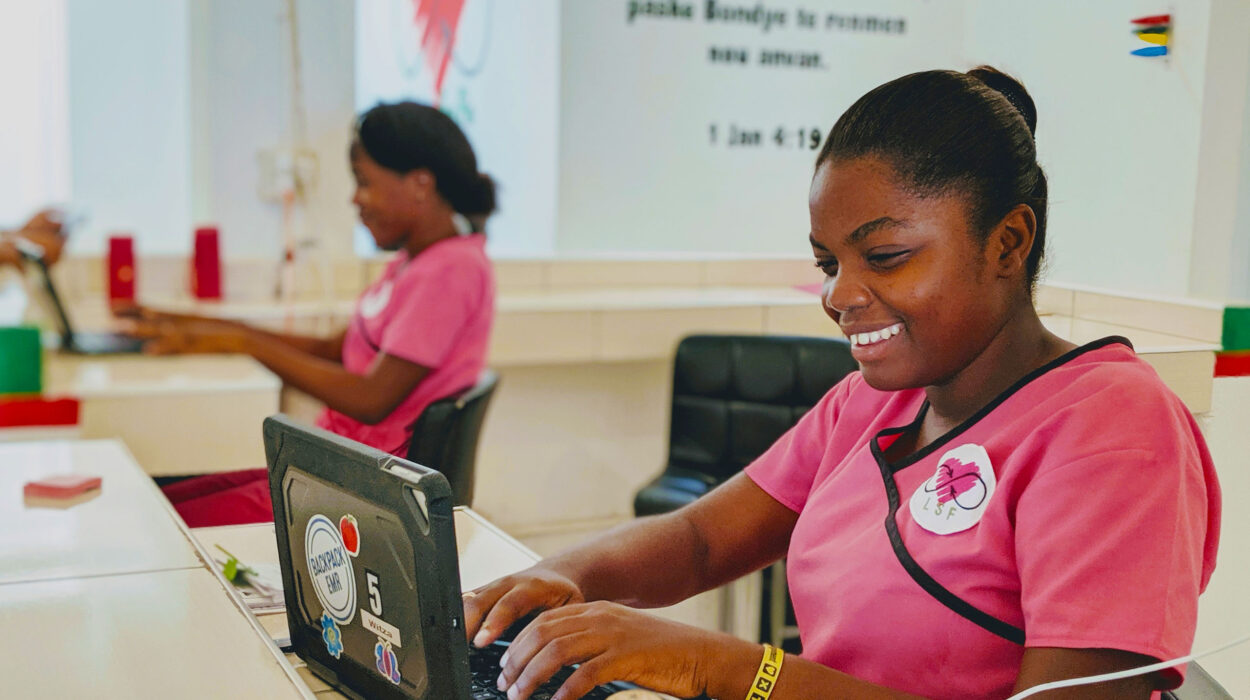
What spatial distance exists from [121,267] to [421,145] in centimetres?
110

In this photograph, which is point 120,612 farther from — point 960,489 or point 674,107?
point 674,107

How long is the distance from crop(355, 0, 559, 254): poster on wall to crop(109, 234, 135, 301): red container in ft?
2.01

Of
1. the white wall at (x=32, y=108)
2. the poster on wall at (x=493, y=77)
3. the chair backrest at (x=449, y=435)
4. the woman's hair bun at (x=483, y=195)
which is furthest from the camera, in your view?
the poster on wall at (x=493, y=77)

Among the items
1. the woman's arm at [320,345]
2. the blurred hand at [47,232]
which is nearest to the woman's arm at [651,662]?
the woman's arm at [320,345]

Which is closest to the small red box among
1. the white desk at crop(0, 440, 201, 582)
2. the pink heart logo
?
the white desk at crop(0, 440, 201, 582)

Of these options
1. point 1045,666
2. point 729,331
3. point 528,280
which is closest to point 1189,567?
point 1045,666

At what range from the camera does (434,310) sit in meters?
2.27

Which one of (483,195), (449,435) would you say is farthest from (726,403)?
(449,435)

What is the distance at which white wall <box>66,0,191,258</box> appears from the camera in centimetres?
307

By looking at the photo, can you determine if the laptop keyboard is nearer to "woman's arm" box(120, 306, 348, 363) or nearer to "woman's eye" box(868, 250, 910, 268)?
"woman's eye" box(868, 250, 910, 268)

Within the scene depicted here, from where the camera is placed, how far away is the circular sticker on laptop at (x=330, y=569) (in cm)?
105

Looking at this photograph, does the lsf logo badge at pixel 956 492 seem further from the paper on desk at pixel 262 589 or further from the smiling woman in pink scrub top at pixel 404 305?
the smiling woman in pink scrub top at pixel 404 305

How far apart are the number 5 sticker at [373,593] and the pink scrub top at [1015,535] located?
406mm

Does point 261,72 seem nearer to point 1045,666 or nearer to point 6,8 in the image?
point 6,8
